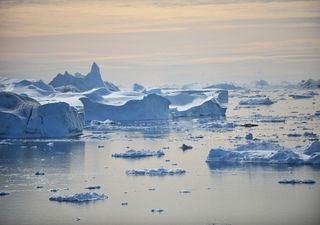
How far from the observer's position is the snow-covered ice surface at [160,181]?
50.8 feet

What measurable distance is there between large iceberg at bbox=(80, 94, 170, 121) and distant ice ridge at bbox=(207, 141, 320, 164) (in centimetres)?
1307

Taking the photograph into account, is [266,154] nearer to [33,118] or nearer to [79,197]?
[79,197]

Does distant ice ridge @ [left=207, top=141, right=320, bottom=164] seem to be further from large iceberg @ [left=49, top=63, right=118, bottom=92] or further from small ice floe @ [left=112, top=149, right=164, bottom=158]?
large iceberg @ [left=49, top=63, right=118, bottom=92]

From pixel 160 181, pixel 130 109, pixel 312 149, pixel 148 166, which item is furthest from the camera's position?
pixel 130 109

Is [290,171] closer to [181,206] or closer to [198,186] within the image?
[198,186]

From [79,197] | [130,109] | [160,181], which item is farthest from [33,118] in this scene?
[79,197]

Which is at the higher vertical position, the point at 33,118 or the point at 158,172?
the point at 33,118

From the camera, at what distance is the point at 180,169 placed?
2002 cm

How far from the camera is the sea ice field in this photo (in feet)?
51.6

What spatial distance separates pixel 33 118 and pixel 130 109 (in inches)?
320

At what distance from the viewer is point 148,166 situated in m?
21.2

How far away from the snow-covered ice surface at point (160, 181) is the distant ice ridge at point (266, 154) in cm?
6

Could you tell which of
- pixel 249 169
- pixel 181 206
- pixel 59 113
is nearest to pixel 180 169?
pixel 249 169

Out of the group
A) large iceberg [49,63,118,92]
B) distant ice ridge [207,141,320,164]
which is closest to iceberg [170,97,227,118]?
large iceberg [49,63,118,92]
